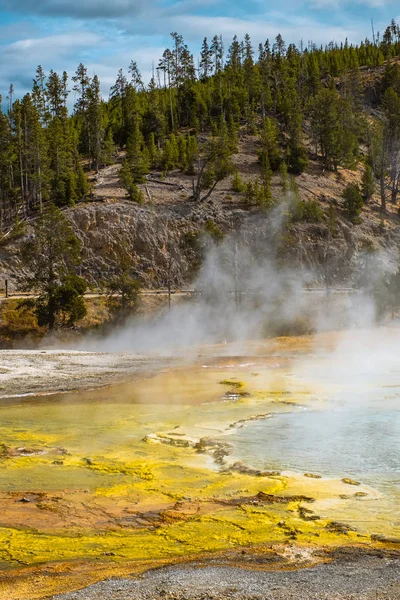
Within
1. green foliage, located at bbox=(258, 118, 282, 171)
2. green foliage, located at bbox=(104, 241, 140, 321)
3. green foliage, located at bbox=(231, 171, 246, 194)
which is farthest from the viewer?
green foliage, located at bbox=(258, 118, 282, 171)

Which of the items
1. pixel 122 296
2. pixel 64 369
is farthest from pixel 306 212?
pixel 64 369

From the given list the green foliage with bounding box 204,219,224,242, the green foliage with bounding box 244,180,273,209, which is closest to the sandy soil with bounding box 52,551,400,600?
the green foliage with bounding box 204,219,224,242

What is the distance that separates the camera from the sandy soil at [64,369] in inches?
1075

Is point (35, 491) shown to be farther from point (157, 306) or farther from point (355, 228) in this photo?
point (355, 228)

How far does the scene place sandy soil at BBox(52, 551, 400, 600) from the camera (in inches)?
358

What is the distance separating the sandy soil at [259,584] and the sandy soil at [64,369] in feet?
55.7

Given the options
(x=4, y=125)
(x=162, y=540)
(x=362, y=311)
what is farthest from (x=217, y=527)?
(x=4, y=125)

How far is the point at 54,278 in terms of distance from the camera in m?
42.4

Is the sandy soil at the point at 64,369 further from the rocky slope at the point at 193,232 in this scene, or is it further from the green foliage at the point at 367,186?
the green foliage at the point at 367,186

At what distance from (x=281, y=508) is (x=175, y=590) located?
4.19 metres

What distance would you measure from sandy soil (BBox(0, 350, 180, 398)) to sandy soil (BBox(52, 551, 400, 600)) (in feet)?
55.7

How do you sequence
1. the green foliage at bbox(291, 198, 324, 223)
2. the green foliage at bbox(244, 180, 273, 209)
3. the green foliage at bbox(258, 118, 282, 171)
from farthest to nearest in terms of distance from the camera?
the green foliage at bbox(258, 118, 282, 171), the green foliage at bbox(291, 198, 324, 223), the green foliage at bbox(244, 180, 273, 209)

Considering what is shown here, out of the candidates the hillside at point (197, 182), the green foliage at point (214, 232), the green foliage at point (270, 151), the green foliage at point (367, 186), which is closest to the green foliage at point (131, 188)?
the hillside at point (197, 182)

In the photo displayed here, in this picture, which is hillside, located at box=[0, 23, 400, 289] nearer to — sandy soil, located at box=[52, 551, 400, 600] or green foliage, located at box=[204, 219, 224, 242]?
green foliage, located at box=[204, 219, 224, 242]
